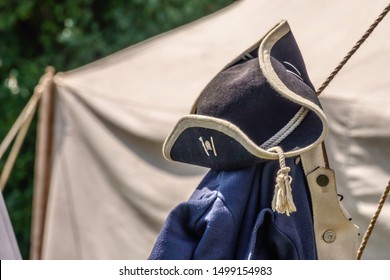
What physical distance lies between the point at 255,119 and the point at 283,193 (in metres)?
0.15

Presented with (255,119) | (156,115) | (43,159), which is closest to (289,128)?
(255,119)

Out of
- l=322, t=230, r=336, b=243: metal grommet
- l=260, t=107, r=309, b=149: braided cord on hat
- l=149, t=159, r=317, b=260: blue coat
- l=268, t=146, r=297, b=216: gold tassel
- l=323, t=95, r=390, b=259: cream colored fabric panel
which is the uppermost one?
l=260, t=107, r=309, b=149: braided cord on hat

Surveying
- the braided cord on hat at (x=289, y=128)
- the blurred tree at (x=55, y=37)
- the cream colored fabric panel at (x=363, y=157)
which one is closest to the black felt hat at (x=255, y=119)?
the braided cord on hat at (x=289, y=128)

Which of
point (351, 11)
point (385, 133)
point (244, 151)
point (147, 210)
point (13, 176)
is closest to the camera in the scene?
point (244, 151)

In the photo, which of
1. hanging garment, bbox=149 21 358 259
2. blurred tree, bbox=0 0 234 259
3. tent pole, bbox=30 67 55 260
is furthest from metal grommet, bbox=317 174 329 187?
blurred tree, bbox=0 0 234 259

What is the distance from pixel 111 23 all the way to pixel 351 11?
2184mm

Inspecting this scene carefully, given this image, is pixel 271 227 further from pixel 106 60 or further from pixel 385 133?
pixel 106 60

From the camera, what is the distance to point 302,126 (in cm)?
154

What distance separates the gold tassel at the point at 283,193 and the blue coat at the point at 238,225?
5 cm

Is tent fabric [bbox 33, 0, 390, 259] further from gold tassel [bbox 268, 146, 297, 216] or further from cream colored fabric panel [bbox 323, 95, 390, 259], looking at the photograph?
gold tassel [bbox 268, 146, 297, 216]

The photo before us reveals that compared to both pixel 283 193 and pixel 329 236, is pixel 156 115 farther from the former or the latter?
pixel 283 193

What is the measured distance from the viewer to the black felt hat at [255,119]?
153 cm

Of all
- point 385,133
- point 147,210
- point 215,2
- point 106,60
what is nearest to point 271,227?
point 385,133

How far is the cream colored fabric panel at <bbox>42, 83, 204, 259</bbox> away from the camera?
9.53 ft
